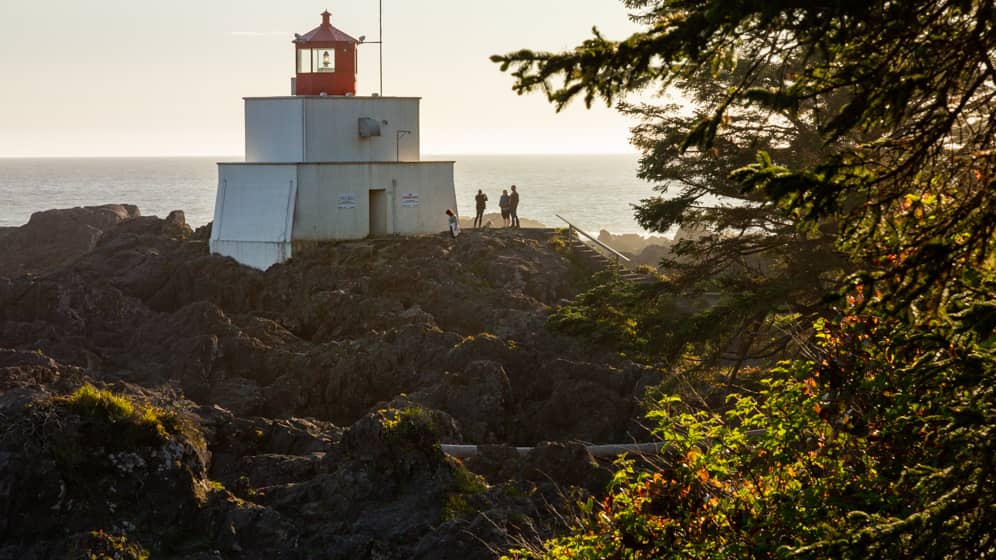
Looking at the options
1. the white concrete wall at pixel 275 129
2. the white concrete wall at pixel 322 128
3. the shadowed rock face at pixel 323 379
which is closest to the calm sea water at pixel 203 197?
the white concrete wall at pixel 275 129

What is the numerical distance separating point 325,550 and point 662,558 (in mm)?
5027

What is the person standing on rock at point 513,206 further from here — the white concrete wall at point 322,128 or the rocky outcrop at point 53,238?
the rocky outcrop at point 53,238

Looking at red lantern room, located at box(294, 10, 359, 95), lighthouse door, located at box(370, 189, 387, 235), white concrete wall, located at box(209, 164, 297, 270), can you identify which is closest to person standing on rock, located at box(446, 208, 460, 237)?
lighthouse door, located at box(370, 189, 387, 235)

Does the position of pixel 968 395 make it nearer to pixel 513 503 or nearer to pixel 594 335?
pixel 513 503

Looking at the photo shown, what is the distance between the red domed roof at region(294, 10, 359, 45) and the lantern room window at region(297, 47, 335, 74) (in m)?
0.41

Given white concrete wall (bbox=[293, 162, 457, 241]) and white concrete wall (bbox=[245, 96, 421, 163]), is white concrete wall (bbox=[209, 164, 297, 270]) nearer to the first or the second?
white concrete wall (bbox=[293, 162, 457, 241])

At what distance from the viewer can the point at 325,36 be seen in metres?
35.0

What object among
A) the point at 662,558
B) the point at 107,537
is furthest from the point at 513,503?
the point at 662,558

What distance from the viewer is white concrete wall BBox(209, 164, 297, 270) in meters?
34.1

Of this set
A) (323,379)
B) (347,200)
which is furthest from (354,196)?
(323,379)

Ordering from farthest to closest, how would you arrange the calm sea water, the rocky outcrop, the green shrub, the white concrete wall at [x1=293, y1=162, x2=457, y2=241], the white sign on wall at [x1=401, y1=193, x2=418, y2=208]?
the calm sea water, the rocky outcrop, the white sign on wall at [x1=401, y1=193, x2=418, y2=208], the white concrete wall at [x1=293, y1=162, x2=457, y2=241], the green shrub

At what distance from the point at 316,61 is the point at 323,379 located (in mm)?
15042

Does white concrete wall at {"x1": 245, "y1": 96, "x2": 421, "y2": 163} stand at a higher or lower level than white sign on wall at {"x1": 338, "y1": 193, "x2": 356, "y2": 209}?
higher

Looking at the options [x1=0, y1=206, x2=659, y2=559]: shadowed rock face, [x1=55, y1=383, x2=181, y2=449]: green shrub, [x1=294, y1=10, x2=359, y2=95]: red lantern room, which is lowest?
[x1=0, y1=206, x2=659, y2=559]: shadowed rock face
